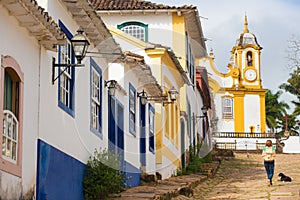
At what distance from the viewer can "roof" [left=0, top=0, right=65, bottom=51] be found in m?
8.48

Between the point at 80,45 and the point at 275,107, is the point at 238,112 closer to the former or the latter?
the point at 275,107

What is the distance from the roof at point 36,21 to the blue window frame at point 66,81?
816 millimetres

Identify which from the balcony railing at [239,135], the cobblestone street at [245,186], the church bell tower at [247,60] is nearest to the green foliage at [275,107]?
the church bell tower at [247,60]

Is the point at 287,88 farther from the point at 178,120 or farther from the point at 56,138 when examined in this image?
the point at 56,138

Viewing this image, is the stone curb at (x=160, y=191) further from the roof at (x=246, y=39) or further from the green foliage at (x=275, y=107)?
the green foliage at (x=275, y=107)

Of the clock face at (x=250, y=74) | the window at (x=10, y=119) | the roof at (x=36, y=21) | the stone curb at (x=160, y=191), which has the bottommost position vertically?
the stone curb at (x=160, y=191)

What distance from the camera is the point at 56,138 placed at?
10562 millimetres

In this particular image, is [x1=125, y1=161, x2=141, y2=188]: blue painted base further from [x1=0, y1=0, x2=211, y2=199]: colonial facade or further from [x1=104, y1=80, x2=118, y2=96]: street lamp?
[x1=104, y1=80, x2=118, y2=96]: street lamp

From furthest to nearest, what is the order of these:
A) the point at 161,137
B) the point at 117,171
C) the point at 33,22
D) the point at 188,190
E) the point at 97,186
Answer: the point at 161,137 < the point at 188,190 < the point at 117,171 < the point at 97,186 < the point at 33,22

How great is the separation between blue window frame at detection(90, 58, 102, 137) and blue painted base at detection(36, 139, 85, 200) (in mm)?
1371

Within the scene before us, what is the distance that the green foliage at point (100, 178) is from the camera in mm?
12586

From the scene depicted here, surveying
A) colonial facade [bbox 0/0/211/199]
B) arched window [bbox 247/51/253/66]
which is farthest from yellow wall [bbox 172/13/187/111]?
arched window [bbox 247/51/253/66]

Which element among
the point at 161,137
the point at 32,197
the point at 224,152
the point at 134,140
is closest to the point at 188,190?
the point at 134,140

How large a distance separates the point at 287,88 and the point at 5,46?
60.1 m
